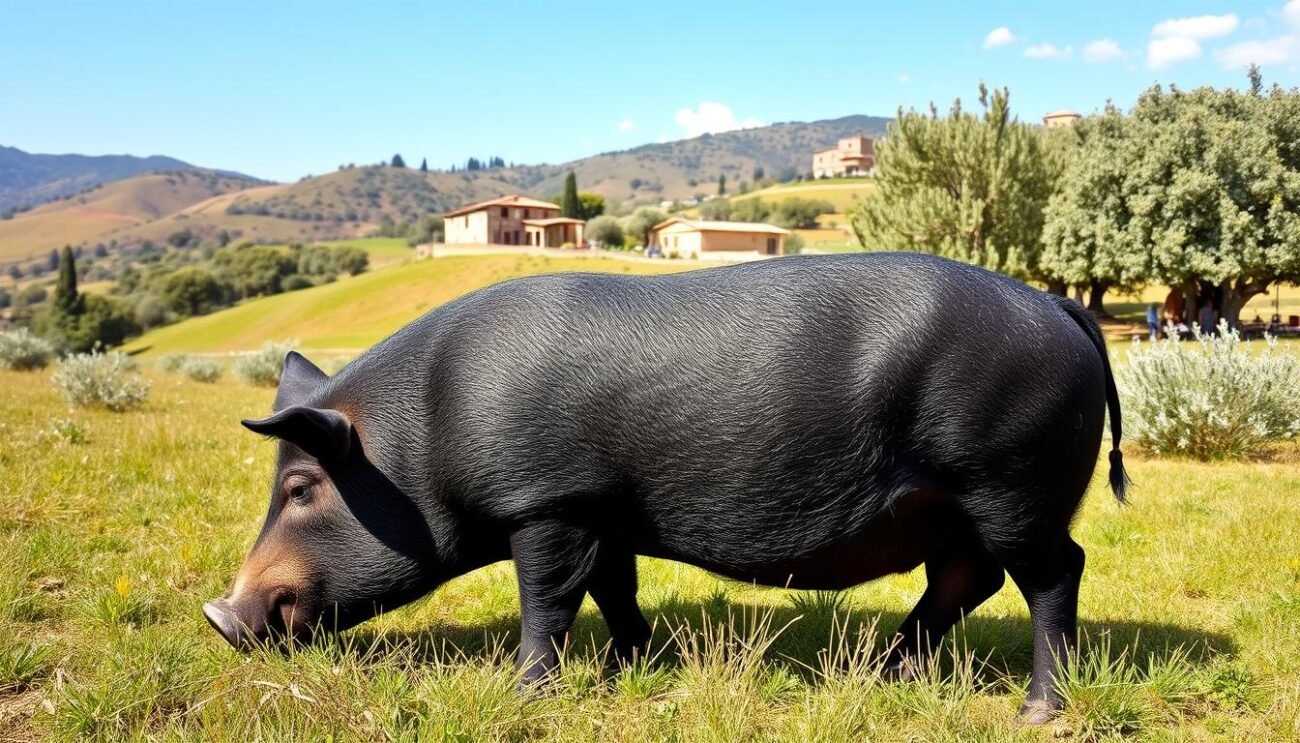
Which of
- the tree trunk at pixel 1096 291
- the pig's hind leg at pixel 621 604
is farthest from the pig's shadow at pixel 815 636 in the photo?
the tree trunk at pixel 1096 291

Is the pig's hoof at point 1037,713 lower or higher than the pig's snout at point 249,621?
lower

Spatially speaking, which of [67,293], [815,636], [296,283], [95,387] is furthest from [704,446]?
[296,283]

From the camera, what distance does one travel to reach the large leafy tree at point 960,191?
3672 cm

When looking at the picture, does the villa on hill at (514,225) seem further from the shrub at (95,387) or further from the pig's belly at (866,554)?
the pig's belly at (866,554)

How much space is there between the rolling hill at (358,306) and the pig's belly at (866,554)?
191ft

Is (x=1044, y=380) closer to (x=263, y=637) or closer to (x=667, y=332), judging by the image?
(x=667, y=332)

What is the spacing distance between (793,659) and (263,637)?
227 cm

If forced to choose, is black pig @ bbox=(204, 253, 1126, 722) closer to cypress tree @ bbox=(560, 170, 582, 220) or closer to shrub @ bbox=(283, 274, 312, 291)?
cypress tree @ bbox=(560, 170, 582, 220)

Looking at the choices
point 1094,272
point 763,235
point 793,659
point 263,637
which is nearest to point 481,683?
point 263,637

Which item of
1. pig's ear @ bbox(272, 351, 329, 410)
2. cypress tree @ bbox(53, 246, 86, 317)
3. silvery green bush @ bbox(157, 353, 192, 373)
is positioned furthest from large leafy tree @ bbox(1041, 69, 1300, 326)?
cypress tree @ bbox(53, 246, 86, 317)

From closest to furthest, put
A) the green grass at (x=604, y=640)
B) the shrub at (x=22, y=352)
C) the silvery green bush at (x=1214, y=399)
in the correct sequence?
the green grass at (x=604, y=640) → the silvery green bush at (x=1214, y=399) → the shrub at (x=22, y=352)

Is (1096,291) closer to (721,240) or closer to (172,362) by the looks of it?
(172,362)

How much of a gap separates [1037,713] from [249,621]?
10.5ft

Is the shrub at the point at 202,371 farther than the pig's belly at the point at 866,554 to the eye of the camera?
Yes
